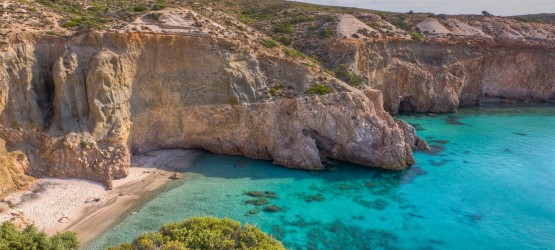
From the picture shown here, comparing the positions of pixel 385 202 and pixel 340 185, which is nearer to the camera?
pixel 385 202

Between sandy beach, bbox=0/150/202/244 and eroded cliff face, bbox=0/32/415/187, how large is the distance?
129 centimetres

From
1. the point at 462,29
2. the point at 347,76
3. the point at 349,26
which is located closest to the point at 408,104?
the point at 349,26

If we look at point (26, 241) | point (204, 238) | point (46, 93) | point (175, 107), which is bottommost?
point (26, 241)

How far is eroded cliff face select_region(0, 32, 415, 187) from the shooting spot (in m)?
32.1

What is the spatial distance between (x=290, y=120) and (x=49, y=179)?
2166 centimetres

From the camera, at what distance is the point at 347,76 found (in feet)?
150

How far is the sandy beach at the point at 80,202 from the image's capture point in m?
26.4

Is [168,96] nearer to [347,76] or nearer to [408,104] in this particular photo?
[347,76]

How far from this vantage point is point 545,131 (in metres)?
53.8

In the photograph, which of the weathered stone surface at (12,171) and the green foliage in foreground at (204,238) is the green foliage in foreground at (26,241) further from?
the weathered stone surface at (12,171)

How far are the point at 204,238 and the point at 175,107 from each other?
77.5ft

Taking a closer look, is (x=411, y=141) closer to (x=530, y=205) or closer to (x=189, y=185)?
(x=530, y=205)

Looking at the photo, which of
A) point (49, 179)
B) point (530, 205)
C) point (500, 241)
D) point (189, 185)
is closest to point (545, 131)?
point (530, 205)

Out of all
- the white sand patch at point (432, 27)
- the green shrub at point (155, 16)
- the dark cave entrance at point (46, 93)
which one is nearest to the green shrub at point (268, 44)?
the green shrub at point (155, 16)
